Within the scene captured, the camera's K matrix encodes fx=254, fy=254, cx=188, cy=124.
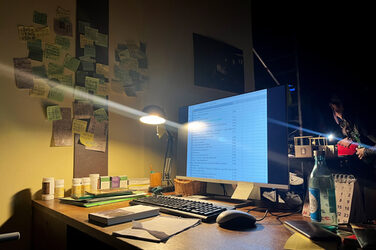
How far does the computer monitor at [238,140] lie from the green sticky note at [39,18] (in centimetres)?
84

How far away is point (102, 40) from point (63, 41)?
0.69 feet

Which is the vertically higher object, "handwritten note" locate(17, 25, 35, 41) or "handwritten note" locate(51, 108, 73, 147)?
"handwritten note" locate(17, 25, 35, 41)

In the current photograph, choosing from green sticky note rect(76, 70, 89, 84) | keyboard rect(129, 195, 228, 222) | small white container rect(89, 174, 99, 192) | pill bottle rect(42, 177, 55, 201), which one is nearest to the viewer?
keyboard rect(129, 195, 228, 222)

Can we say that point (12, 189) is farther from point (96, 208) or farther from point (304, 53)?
point (304, 53)

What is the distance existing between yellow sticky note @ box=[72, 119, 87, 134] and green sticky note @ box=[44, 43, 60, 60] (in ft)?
1.12

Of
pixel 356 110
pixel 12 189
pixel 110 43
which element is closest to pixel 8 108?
pixel 12 189

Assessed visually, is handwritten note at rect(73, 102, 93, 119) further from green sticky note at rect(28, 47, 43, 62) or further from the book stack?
the book stack

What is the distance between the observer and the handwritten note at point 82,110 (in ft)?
4.38

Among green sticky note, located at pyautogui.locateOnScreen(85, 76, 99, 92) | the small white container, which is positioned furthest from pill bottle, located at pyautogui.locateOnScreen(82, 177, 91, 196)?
green sticky note, located at pyautogui.locateOnScreen(85, 76, 99, 92)

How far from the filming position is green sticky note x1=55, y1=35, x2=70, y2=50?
1.32m

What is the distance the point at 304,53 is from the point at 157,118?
4.84ft

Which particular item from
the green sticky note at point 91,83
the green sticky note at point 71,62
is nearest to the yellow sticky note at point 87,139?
the green sticky note at point 91,83

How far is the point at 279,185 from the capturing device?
86 cm

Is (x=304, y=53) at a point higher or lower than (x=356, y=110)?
higher
